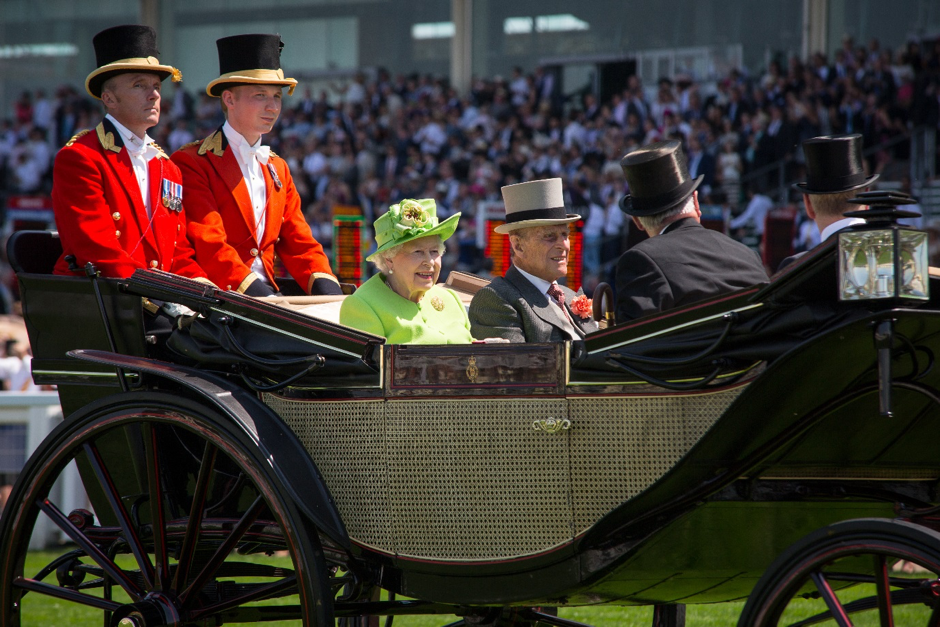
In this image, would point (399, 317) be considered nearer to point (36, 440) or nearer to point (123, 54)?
point (123, 54)

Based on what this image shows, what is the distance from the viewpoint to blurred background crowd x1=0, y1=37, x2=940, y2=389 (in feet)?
41.9

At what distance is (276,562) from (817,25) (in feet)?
41.3

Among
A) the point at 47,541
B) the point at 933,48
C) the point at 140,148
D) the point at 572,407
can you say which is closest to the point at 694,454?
the point at 572,407

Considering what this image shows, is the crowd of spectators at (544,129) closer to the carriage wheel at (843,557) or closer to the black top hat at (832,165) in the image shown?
the black top hat at (832,165)

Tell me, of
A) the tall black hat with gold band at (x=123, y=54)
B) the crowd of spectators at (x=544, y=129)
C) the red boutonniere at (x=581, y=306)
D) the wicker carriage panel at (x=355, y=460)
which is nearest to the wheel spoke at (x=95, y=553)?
Result: the wicker carriage panel at (x=355, y=460)

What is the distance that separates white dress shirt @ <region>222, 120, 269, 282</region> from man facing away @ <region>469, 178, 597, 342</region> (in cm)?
91

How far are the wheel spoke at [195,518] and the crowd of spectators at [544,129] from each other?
32.4 feet

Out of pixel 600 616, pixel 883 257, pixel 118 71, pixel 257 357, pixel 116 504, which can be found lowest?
pixel 600 616

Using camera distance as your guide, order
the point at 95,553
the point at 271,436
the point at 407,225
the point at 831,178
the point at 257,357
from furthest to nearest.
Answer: the point at 831,178
the point at 407,225
the point at 95,553
the point at 257,357
the point at 271,436

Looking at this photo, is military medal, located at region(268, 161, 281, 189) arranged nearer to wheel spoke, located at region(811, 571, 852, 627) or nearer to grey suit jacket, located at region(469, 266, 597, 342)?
grey suit jacket, located at region(469, 266, 597, 342)

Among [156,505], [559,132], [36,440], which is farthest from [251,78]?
[559,132]

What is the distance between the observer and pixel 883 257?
2092mm

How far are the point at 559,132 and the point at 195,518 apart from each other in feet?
43.4

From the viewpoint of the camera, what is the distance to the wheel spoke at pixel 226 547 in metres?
2.83
